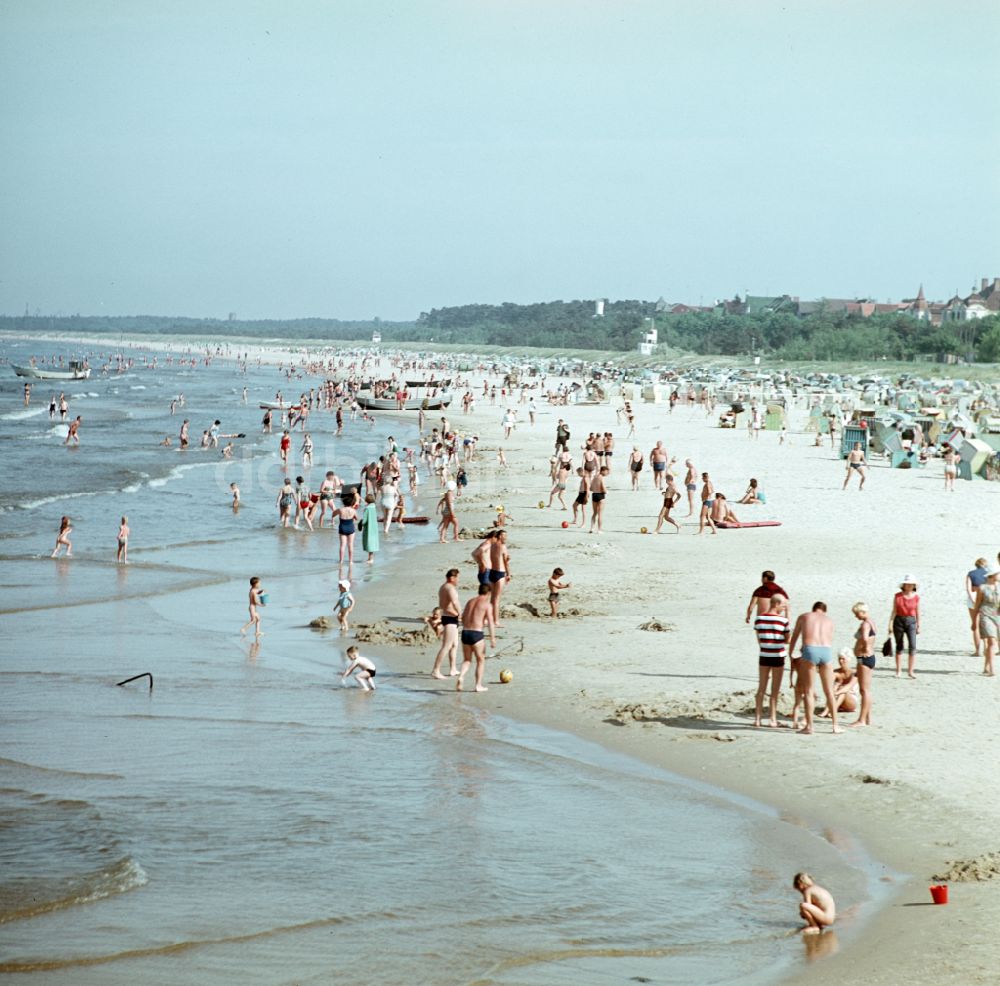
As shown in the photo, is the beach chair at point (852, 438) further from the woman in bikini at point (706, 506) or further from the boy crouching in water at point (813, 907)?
the boy crouching in water at point (813, 907)

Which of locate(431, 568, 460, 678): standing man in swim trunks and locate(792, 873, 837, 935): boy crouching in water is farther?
locate(431, 568, 460, 678): standing man in swim trunks

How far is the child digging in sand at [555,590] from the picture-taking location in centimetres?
1678

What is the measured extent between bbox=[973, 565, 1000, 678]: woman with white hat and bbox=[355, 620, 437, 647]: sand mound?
6385 mm

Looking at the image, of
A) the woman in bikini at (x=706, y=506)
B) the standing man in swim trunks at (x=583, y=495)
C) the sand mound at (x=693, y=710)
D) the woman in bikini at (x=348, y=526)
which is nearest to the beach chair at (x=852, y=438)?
the woman in bikini at (x=706, y=506)

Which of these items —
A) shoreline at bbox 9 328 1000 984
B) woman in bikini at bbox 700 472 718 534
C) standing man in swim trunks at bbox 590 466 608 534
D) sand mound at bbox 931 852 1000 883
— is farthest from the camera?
woman in bikini at bbox 700 472 718 534

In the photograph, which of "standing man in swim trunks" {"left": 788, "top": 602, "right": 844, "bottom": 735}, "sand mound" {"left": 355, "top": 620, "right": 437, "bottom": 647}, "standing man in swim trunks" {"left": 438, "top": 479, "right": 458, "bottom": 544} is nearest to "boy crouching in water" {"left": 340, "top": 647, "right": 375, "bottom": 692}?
"sand mound" {"left": 355, "top": 620, "right": 437, "bottom": 647}

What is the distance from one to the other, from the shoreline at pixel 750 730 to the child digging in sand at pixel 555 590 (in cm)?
25

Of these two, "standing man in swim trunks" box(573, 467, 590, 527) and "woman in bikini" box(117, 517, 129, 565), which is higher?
"standing man in swim trunks" box(573, 467, 590, 527)

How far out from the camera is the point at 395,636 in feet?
53.9

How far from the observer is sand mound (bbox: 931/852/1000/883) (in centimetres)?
849

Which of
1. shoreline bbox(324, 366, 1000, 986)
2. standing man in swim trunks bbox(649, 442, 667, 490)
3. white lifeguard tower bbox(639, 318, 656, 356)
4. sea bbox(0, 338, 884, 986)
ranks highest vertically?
white lifeguard tower bbox(639, 318, 656, 356)

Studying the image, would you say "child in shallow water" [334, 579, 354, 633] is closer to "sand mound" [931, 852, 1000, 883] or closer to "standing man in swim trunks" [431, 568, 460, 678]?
"standing man in swim trunks" [431, 568, 460, 678]

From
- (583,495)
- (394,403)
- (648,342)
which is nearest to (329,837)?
(583,495)

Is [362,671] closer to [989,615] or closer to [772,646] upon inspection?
[772,646]
